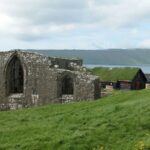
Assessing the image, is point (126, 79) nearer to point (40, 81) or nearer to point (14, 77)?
point (14, 77)

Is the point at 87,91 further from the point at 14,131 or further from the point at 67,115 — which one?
the point at 14,131

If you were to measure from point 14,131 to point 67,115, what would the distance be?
3.95m

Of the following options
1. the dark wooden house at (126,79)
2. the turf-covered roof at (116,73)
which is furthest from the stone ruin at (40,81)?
the turf-covered roof at (116,73)

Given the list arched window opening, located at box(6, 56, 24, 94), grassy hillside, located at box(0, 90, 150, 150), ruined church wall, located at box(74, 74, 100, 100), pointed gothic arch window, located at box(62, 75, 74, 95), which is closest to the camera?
grassy hillside, located at box(0, 90, 150, 150)

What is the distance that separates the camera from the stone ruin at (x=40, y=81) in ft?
133

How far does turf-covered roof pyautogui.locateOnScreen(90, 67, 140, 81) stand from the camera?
78062 mm

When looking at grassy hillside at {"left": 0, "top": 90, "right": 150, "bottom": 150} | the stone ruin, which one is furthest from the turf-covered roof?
grassy hillside at {"left": 0, "top": 90, "right": 150, "bottom": 150}

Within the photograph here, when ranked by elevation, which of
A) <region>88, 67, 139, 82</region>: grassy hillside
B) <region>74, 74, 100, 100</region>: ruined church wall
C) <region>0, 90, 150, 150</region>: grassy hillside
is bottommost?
<region>0, 90, 150, 150</region>: grassy hillside

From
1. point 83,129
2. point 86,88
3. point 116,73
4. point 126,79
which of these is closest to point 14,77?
point 86,88

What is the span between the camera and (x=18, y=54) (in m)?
43.8

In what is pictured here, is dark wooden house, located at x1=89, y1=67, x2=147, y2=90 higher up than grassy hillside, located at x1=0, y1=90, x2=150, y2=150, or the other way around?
dark wooden house, located at x1=89, y1=67, x2=147, y2=90

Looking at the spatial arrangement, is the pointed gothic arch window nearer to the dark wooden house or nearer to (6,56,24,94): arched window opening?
(6,56,24,94): arched window opening

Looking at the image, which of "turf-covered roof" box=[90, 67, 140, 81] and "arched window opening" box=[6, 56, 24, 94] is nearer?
"arched window opening" box=[6, 56, 24, 94]

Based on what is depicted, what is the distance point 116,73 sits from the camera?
81562 millimetres
